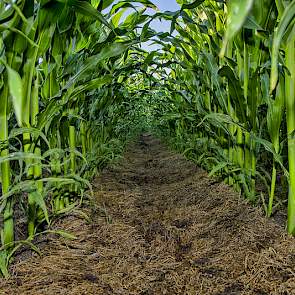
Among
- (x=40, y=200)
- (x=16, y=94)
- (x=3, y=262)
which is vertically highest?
(x=16, y=94)

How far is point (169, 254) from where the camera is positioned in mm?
1396

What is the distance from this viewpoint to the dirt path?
3.55ft

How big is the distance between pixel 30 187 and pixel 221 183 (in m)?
1.29

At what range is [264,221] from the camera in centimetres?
139

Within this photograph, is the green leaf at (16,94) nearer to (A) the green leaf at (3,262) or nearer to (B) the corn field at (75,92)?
(B) the corn field at (75,92)

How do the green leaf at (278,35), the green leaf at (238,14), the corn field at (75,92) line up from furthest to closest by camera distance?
1. the corn field at (75,92)
2. the green leaf at (278,35)
3. the green leaf at (238,14)

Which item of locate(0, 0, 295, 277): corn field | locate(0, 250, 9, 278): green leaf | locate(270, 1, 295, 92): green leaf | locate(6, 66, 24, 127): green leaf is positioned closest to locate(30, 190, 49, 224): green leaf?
locate(0, 0, 295, 277): corn field

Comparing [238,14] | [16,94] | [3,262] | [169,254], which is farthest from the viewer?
[169,254]

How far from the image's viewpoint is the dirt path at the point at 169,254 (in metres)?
1.08

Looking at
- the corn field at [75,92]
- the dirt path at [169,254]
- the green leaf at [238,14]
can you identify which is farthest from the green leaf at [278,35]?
the dirt path at [169,254]

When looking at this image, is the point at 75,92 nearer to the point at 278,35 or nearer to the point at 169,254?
the point at 169,254

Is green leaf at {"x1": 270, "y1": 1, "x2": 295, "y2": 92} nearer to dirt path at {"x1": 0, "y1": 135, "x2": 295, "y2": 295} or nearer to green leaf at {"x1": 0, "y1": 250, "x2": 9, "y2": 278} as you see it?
dirt path at {"x1": 0, "y1": 135, "x2": 295, "y2": 295}

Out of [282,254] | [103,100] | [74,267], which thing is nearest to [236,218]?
[282,254]

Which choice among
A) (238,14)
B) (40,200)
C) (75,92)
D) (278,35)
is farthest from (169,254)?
(238,14)
